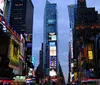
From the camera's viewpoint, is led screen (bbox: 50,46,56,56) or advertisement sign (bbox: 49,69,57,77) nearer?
advertisement sign (bbox: 49,69,57,77)

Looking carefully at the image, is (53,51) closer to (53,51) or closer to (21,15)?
(53,51)

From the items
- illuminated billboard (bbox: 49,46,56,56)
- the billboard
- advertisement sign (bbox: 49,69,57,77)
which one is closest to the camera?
the billboard

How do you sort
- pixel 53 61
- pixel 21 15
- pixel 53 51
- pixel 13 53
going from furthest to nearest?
pixel 21 15, pixel 53 51, pixel 53 61, pixel 13 53

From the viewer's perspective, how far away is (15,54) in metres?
63.1

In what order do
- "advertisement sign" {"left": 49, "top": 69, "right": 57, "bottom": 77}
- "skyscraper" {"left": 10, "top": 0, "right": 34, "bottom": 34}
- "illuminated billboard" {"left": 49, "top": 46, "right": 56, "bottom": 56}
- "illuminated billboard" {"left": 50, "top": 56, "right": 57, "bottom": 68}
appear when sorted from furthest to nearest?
"skyscraper" {"left": 10, "top": 0, "right": 34, "bottom": 34}, "illuminated billboard" {"left": 49, "top": 46, "right": 56, "bottom": 56}, "illuminated billboard" {"left": 50, "top": 56, "right": 57, "bottom": 68}, "advertisement sign" {"left": 49, "top": 69, "right": 57, "bottom": 77}

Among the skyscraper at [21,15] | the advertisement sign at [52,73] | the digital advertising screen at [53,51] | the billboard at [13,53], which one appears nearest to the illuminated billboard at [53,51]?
the digital advertising screen at [53,51]

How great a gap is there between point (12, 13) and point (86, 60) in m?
128

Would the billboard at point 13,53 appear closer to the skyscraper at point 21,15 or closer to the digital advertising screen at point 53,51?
the digital advertising screen at point 53,51

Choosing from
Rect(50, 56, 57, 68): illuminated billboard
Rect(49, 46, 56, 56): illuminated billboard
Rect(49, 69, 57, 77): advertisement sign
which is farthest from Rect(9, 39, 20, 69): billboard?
Rect(49, 46, 56, 56): illuminated billboard

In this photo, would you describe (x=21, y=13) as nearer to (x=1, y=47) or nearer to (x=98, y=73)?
(x=98, y=73)

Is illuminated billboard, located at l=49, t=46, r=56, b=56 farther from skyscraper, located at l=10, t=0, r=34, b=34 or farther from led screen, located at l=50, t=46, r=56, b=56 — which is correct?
skyscraper, located at l=10, t=0, r=34, b=34

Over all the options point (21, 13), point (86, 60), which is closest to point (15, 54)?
point (86, 60)

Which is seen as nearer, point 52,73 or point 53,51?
point 52,73

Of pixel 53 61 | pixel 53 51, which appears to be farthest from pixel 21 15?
pixel 53 61
